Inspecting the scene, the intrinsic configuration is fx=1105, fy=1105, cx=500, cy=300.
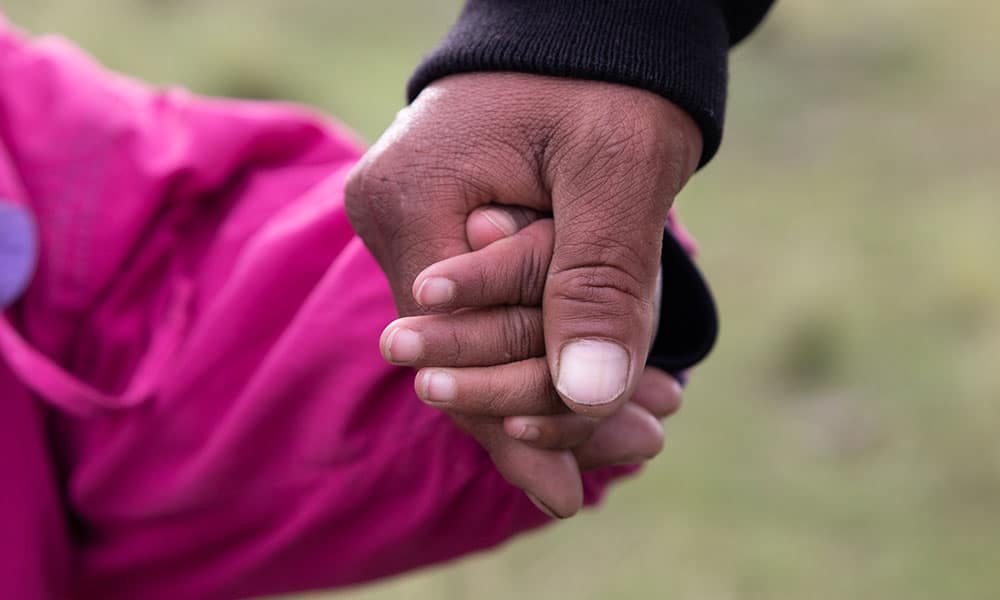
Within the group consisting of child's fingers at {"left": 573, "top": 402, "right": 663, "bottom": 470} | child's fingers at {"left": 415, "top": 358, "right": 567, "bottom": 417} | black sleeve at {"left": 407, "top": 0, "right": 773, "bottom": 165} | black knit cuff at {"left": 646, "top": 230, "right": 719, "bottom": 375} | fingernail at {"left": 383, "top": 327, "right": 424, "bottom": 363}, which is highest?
black sleeve at {"left": 407, "top": 0, "right": 773, "bottom": 165}

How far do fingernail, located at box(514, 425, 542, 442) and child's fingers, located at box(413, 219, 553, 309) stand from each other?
5 cm

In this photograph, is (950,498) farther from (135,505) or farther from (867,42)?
(867,42)

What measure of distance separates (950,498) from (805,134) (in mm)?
770

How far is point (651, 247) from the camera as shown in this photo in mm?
473

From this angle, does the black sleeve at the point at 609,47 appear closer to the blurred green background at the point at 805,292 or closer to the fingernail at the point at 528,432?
the fingernail at the point at 528,432

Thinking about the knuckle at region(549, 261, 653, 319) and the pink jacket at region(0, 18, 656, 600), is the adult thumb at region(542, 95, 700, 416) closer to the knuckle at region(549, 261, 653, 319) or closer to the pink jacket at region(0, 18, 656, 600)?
the knuckle at region(549, 261, 653, 319)

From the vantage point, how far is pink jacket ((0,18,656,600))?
1.95ft

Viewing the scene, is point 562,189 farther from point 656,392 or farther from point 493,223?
point 656,392

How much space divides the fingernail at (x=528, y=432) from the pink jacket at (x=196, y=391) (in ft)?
0.33

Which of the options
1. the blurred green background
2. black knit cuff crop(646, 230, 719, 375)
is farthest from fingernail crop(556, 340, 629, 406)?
the blurred green background

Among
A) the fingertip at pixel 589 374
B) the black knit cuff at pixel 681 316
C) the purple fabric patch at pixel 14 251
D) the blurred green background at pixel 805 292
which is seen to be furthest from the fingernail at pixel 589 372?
A: the blurred green background at pixel 805 292

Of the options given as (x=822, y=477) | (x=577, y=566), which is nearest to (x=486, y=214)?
(x=577, y=566)

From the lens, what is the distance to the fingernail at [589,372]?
453mm

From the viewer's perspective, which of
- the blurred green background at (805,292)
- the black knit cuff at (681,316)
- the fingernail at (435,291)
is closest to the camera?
the fingernail at (435,291)
